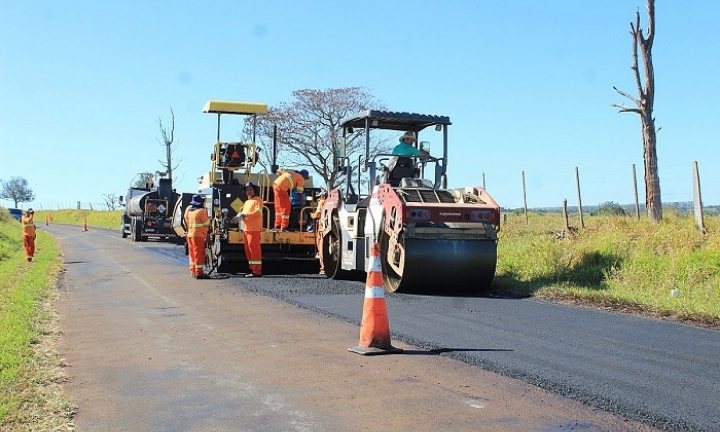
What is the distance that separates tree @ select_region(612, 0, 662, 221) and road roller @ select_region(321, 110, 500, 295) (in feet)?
19.2

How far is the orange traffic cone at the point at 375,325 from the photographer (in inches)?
251

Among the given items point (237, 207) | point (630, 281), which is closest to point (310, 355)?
point (630, 281)

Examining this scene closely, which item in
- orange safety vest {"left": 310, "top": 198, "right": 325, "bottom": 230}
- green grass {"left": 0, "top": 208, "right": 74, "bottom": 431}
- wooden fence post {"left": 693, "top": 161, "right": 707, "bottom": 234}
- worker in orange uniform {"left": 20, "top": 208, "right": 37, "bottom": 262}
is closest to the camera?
green grass {"left": 0, "top": 208, "right": 74, "bottom": 431}

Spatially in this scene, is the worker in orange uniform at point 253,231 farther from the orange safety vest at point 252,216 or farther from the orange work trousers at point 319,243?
the orange work trousers at point 319,243

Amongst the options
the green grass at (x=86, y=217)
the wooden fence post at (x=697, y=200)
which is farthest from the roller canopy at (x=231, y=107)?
the green grass at (x=86, y=217)

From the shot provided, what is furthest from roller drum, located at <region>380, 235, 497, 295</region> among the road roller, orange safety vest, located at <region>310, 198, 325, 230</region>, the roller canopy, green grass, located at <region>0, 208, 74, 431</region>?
the roller canopy

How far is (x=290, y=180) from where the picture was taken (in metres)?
14.3

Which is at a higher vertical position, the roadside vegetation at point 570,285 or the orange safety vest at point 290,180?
the orange safety vest at point 290,180

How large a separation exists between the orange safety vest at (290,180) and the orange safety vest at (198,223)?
155 cm

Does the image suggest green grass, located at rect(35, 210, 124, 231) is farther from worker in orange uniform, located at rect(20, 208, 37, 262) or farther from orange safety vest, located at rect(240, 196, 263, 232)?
orange safety vest, located at rect(240, 196, 263, 232)

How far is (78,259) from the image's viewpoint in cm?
1900

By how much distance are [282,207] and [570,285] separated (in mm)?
5777

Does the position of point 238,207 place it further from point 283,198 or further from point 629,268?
point 629,268

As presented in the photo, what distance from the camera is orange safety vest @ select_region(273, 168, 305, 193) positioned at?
1428cm
